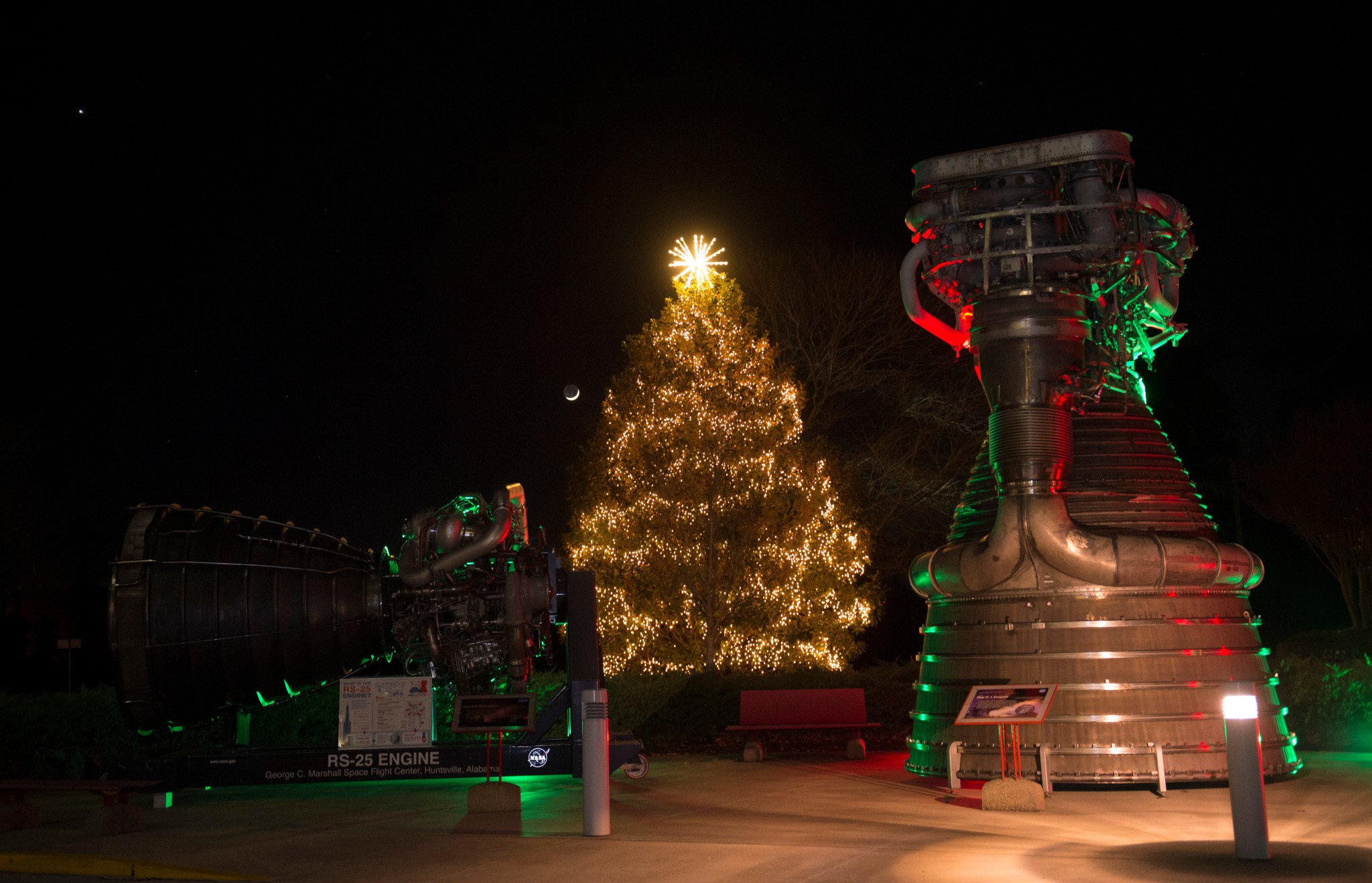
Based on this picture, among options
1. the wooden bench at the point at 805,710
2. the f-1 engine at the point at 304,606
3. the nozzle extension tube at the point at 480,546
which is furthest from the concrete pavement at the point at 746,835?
the wooden bench at the point at 805,710

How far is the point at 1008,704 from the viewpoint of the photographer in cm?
1208

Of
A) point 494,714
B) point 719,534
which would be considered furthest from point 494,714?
point 719,534

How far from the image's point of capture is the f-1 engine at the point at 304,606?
1377 centimetres

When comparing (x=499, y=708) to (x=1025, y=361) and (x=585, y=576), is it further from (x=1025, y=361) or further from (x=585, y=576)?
(x=1025, y=361)

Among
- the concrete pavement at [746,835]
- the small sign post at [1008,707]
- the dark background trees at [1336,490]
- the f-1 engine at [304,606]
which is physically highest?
the dark background trees at [1336,490]

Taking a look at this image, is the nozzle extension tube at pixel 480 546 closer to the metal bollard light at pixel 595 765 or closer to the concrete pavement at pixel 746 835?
the concrete pavement at pixel 746 835

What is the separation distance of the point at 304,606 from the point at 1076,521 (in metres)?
9.23

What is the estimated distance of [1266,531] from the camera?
45500 mm

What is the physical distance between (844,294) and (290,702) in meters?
16.0

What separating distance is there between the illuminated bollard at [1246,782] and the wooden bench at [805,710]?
409 inches

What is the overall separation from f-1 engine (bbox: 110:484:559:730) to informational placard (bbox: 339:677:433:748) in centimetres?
39

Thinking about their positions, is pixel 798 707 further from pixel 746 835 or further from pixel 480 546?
pixel 746 835

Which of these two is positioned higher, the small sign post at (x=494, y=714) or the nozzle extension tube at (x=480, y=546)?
the nozzle extension tube at (x=480, y=546)

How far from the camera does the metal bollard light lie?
34.8 ft
